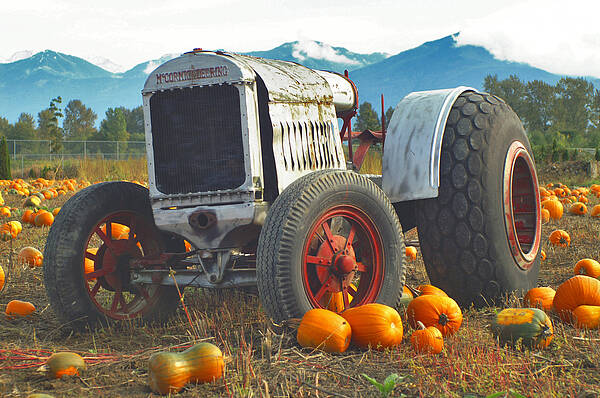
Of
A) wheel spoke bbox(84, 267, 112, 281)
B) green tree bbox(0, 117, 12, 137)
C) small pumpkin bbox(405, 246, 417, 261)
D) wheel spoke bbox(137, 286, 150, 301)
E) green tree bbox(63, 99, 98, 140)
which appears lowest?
small pumpkin bbox(405, 246, 417, 261)

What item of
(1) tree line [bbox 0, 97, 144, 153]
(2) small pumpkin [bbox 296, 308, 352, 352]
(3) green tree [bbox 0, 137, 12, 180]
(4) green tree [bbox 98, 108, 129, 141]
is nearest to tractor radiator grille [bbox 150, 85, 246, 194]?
(2) small pumpkin [bbox 296, 308, 352, 352]

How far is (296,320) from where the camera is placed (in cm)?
340

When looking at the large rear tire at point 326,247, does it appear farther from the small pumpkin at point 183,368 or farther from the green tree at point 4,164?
the green tree at point 4,164

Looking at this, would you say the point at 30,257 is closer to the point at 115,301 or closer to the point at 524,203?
the point at 115,301

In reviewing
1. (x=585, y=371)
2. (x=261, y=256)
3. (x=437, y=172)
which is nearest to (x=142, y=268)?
(x=261, y=256)

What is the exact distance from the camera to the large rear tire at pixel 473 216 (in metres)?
4.35

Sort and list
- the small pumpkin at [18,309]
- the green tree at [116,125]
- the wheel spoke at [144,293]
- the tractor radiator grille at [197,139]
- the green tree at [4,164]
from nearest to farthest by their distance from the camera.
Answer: the tractor radiator grille at [197,139], the wheel spoke at [144,293], the small pumpkin at [18,309], the green tree at [4,164], the green tree at [116,125]

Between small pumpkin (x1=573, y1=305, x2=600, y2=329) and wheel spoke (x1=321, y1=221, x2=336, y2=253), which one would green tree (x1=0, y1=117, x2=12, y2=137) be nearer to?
wheel spoke (x1=321, y1=221, x2=336, y2=253)

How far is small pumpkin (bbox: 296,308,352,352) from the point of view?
326 centimetres

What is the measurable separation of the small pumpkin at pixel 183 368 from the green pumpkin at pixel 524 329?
1596mm

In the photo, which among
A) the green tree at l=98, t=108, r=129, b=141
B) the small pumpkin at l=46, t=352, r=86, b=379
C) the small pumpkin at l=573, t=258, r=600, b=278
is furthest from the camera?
the green tree at l=98, t=108, r=129, b=141

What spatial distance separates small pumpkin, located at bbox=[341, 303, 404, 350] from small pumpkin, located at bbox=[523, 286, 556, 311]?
4.20 ft

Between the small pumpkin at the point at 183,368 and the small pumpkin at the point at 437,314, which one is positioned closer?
the small pumpkin at the point at 183,368

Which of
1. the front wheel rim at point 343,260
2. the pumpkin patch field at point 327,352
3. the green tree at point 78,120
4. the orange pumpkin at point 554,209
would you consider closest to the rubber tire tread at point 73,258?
the pumpkin patch field at point 327,352
